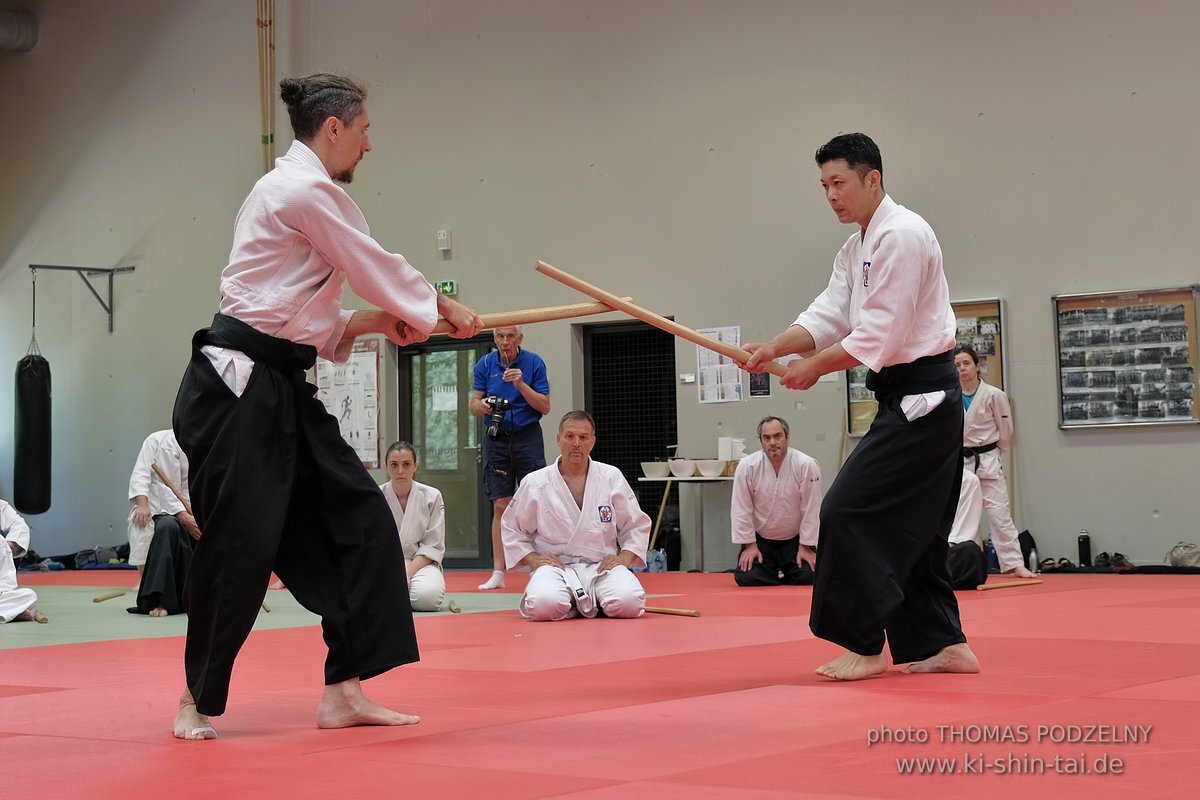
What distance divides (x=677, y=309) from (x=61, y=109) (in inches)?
300

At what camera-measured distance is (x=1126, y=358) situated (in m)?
8.73

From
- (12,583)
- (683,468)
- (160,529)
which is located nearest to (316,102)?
(12,583)

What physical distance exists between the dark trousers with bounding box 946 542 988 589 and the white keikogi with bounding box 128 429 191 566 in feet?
14.7

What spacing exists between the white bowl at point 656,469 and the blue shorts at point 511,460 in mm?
1509

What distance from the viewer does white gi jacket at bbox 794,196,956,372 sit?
3.48 m

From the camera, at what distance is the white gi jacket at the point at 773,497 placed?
8.20 metres

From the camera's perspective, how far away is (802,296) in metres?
9.80

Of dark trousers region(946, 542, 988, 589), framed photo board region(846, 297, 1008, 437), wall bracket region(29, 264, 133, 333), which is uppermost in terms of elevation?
wall bracket region(29, 264, 133, 333)

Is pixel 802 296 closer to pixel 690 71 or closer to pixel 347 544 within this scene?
pixel 690 71

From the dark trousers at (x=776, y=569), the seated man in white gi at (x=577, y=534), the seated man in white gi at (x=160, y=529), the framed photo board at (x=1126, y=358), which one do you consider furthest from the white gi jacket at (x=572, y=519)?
the framed photo board at (x=1126, y=358)

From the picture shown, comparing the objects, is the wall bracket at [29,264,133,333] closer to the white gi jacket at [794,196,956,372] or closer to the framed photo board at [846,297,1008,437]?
the framed photo board at [846,297,1008,437]

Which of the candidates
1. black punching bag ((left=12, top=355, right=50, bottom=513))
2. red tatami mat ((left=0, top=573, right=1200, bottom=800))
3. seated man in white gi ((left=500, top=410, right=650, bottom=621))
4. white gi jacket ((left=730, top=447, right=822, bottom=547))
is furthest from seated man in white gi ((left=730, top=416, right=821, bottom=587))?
black punching bag ((left=12, top=355, right=50, bottom=513))

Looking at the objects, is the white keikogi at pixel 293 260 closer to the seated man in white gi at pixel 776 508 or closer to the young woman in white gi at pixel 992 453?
the seated man in white gi at pixel 776 508

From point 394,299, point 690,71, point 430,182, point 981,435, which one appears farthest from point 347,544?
point 430,182
